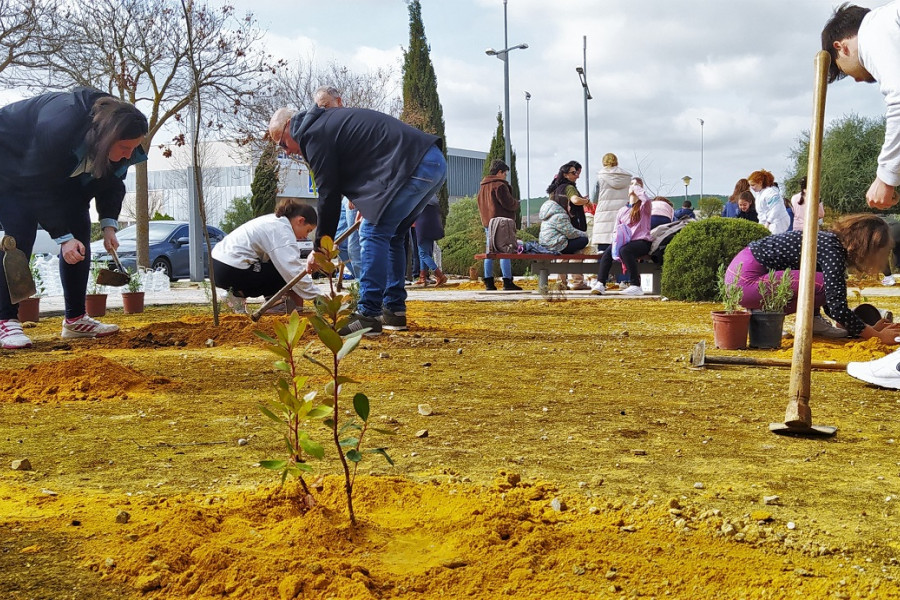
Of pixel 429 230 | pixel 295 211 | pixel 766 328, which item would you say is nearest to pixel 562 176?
pixel 429 230

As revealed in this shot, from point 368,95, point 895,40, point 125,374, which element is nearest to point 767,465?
point 895,40

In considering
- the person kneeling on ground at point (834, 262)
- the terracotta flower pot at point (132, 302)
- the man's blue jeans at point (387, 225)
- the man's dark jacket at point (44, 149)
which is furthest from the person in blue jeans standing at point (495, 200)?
the man's dark jacket at point (44, 149)

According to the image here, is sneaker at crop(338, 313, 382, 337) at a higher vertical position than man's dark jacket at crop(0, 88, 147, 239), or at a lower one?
lower

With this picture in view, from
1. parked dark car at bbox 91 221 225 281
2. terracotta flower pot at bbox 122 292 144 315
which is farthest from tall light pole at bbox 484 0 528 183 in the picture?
terracotta flower pot at bbox 122 292 144 315

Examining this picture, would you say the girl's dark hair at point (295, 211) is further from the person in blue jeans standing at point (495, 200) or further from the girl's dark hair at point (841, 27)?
the person in blue jeans standing at point (495, 200)

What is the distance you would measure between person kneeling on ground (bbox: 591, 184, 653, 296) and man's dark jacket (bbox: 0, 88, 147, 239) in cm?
727

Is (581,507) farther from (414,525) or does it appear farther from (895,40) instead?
(895,40)

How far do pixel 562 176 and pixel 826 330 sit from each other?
6930 millimetres

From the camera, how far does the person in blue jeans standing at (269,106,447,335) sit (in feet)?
18.7

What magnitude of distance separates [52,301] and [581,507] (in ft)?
34.4

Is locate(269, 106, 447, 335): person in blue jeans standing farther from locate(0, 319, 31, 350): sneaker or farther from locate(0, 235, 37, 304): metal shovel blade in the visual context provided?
locate(0, 319, 31, 350): sneaker

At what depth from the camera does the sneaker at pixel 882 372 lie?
4.03 m

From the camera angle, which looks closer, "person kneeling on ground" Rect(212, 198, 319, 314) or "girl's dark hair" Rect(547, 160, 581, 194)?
"person kneeling on ground" Rect(212, 198, 319, 314)

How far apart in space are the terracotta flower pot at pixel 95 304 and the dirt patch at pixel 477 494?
160 inches
